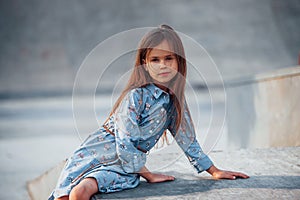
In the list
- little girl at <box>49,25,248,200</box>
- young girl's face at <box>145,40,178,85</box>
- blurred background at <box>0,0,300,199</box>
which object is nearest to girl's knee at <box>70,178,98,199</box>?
little girl at <box>49,25,248,200</box>

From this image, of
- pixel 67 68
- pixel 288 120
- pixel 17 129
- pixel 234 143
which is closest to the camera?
pixel 288 120

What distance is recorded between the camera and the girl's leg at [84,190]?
115 centimetres

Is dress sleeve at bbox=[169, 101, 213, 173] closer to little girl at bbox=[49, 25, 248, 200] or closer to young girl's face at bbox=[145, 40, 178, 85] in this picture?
little girl at bbox=[49, 25, 248, 200]

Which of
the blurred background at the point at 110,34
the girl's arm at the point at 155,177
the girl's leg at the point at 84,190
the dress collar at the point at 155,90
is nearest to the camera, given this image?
the girl's leg at the point at 84,190

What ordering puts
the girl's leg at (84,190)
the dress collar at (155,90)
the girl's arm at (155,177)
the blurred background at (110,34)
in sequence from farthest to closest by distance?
1. the blurred background at (110,34)
2. the girl's arm at (155,177)
3. the dress collar at (155,90)
4. the girl's leg at (84,190)

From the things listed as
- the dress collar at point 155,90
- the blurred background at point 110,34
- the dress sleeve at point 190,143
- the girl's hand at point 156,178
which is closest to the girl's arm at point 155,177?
the girl's hand at point 156,178

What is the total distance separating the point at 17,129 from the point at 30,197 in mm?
2346

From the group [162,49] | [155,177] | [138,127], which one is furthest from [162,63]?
[155,177]

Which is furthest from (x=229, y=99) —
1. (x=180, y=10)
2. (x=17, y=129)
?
(x=180, y=10)

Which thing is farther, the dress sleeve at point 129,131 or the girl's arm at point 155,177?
the girl's arm at point 155,177

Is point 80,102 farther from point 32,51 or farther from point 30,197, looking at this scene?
point 32,51

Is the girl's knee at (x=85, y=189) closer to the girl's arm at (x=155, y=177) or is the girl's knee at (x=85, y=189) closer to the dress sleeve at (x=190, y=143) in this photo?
the girl's arm at (x=155, y=177)

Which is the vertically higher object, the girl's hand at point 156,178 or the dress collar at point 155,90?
the dress collar at point 155,90

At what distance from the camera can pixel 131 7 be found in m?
8.10
